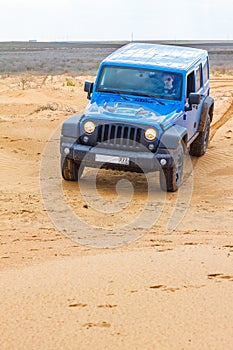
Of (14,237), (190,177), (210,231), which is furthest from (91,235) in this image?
(190,177)

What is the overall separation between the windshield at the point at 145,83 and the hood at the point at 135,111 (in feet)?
0.75

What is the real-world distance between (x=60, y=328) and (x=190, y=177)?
6.92m

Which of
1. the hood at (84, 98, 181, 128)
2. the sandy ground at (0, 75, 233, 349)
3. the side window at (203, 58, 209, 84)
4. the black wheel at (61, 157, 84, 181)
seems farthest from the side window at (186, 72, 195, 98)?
the black wheel at (61, 157, 84, 181)

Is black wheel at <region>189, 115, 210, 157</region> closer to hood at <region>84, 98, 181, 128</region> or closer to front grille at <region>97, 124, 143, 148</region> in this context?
hood at <region>84, 98, 181, 128</region>

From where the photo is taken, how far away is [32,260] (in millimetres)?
5555

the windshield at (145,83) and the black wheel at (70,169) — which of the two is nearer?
the black wheel at (70,169)

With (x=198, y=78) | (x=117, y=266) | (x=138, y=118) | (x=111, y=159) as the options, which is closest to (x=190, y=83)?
(x=198, y=78)

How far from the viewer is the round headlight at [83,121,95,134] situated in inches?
358

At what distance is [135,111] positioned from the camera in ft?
30.8

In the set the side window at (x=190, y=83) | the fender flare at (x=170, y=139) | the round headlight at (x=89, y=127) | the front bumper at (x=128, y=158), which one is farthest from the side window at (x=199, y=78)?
the round headlight at (x=89, y=127)

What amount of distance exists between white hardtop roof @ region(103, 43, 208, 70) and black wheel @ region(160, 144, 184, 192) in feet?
5.55

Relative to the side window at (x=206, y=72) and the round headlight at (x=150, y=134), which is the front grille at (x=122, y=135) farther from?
the side window at (x=206, y=72)

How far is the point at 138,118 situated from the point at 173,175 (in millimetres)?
950

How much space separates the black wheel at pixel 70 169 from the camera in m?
9.43
